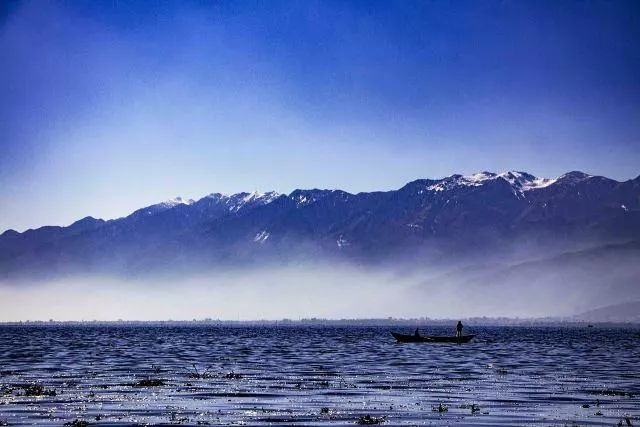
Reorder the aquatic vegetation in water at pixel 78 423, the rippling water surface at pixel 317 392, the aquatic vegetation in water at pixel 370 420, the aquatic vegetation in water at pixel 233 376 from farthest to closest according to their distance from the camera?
the aquatic vegetation in water at pixel 233 376, the rippling water surface at pixel 317 392, the aquatic vegetation in water at pixel 370 420, the aquatic vegetation in water at pixel 78 423

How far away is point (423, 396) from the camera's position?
4959cm

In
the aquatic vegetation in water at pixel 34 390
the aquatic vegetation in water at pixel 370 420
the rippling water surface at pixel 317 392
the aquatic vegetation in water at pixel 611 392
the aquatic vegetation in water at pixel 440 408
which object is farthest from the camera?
the aquatic vegetation in water at pixel 611 392

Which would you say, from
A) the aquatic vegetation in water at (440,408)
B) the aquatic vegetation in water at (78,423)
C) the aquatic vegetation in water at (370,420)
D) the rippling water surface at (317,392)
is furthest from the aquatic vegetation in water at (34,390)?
the aquatic vegetation in water at (440,408)

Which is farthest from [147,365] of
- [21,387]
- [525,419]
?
[525,419]

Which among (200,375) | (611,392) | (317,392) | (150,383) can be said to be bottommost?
(317,392)

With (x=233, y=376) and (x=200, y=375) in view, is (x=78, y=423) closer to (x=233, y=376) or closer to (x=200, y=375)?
(x=233, y=376)

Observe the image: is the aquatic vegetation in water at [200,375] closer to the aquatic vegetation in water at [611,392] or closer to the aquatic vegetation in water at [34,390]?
the aquatic vegetation in water at [34,390]

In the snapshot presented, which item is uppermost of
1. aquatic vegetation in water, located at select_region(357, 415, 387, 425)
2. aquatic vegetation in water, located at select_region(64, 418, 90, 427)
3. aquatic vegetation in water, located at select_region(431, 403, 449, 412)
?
aquatic vegetation in water, located at select_region(431, 403, 449, 412)

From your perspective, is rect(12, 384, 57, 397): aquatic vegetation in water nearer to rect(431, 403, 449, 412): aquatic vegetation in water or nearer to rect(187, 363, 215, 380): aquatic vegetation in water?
rect(187, 363, 215, 380): aquatic vegetation in water

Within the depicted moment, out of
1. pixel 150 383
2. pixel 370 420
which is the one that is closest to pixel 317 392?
pixel 150 383

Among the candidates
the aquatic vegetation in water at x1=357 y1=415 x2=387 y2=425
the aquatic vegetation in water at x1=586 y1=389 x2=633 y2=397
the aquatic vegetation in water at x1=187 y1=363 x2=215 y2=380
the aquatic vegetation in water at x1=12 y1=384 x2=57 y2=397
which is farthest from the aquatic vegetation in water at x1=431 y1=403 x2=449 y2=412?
the aquatic vegetation in water at x1=187 y1=363 x2=215 y2=380

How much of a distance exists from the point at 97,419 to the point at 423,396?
65.9 ft

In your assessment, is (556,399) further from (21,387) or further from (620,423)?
(21,387)

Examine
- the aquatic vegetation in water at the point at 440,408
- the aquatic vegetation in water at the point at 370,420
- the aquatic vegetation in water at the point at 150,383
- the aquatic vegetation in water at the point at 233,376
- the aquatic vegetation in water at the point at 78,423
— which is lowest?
the aquatic vegetation in water at the point at 78,423
